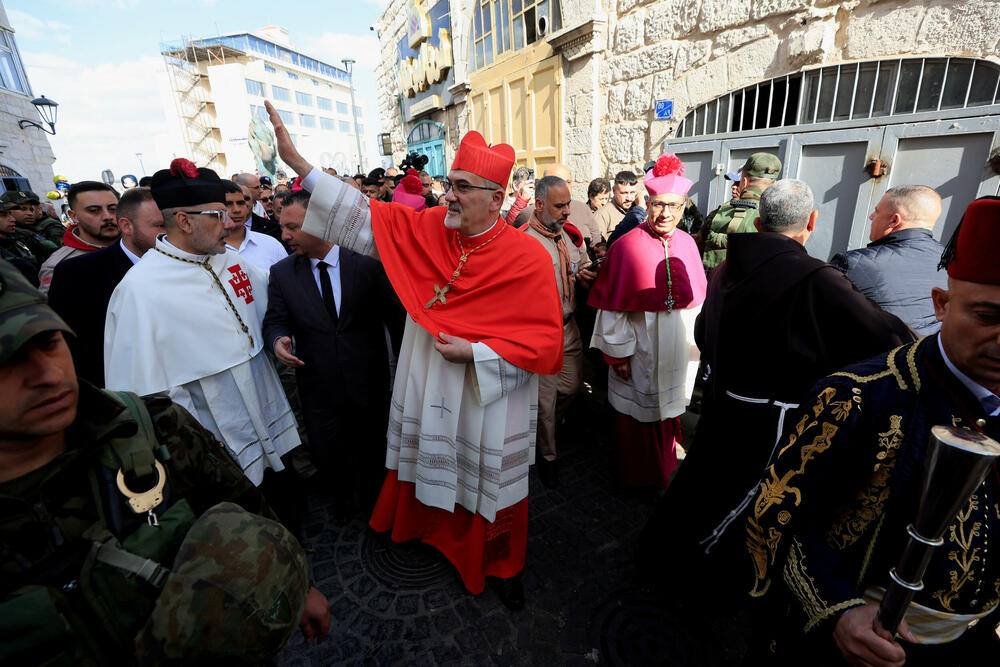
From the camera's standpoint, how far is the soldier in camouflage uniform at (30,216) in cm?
610

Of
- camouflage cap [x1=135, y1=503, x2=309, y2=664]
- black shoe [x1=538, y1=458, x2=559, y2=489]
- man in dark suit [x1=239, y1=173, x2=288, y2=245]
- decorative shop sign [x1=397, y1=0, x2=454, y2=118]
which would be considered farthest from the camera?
decorative shop sign [x1=397, y1=0, x2=454, y2=118]

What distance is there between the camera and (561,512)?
3.26 metres

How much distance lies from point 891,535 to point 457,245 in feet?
7.33

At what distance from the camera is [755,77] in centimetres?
546

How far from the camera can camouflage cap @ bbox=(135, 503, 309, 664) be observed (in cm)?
92

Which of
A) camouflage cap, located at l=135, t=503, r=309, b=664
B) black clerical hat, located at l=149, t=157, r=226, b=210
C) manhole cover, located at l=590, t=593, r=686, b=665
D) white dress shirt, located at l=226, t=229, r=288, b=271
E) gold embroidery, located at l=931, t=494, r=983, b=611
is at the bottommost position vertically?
manhole cover, located at l=590, t=593, r=686, b=665

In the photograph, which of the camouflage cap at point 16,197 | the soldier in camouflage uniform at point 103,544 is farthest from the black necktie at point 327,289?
the camouflage cap at point 16,197

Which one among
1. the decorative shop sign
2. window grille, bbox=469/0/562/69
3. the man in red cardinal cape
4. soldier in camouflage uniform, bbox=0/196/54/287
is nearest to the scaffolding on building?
the decorative shop sign

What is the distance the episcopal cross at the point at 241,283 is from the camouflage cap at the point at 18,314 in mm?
1879

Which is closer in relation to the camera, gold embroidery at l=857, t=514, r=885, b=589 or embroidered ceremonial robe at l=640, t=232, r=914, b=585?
gold embroidery at l=857, t=514, r=885, b=589

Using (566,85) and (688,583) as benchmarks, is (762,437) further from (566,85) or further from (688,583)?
(566,85)

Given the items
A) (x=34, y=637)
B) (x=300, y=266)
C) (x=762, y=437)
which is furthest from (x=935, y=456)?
(x=300, y=266)

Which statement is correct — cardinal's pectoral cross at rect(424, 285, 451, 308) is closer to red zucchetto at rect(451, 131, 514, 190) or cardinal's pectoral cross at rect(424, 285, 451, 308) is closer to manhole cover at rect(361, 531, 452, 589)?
red zucchetto at rect(451, 131, 514, 190)

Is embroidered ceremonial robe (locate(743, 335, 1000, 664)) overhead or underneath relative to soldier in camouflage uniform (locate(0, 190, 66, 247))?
underneath
